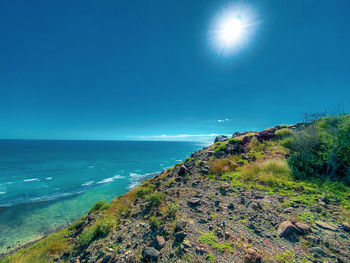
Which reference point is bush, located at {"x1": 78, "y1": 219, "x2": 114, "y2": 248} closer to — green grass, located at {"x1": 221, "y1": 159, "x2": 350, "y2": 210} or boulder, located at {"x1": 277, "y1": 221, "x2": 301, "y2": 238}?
green grass, located at {"x1": 221, "y1": 159, "x2": 350, "y2": 210}

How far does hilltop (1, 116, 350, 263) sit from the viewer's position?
3359 millimetres

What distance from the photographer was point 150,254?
3631 millimetres

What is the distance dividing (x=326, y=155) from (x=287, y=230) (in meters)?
6.42

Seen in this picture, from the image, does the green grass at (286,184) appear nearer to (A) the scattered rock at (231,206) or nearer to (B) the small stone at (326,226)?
(B) the small stone at (326,226)

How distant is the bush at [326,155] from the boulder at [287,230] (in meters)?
4.15

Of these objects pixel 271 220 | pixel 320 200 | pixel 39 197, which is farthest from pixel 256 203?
pixel 39 197

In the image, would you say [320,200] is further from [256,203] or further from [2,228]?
[2,228]

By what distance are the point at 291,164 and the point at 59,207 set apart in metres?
28.7

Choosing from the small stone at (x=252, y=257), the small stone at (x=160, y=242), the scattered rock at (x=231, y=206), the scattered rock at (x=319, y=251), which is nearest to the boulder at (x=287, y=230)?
the scattered rock at (x=319, y=251)

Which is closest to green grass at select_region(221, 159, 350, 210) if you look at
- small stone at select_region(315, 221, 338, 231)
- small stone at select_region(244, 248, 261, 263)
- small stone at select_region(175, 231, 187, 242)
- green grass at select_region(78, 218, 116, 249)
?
small stone at select_region(315, 221, 338, 231)

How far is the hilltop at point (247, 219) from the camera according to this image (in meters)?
3.36

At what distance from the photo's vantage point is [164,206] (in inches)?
241

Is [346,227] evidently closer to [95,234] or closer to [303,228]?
[303,228]

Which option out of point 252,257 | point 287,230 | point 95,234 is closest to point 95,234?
point 95,234
